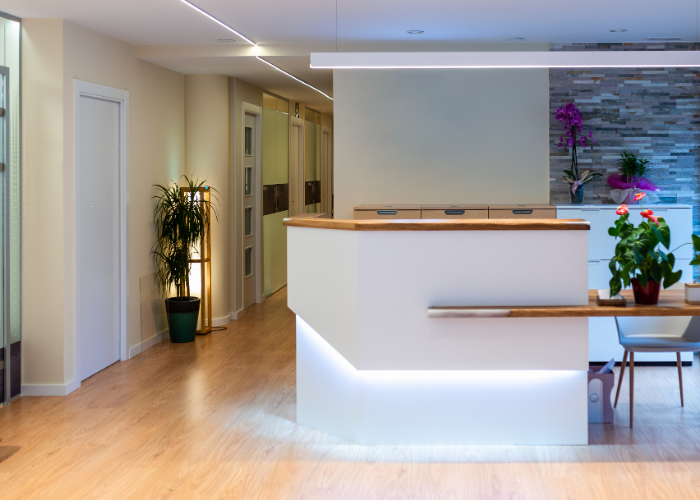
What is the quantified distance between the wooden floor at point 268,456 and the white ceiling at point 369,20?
8.81ft

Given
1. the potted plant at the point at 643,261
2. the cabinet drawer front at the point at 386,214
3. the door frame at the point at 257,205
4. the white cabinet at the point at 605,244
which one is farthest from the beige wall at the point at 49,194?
the white cabinet at the point at 605,244

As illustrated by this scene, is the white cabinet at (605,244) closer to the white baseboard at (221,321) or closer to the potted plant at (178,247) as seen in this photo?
the potted plant at (178,247)

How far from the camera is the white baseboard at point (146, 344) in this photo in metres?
6.54

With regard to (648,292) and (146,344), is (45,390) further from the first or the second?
(648,292)

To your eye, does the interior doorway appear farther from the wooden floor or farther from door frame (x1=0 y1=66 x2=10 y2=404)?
door frame (x1=0 y1=66 x2=10 y2=404)

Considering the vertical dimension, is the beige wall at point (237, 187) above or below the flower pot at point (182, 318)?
above

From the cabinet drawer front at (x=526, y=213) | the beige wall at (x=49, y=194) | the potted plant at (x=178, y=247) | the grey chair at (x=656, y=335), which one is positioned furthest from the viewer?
the potted plant at (x=178, y=247)

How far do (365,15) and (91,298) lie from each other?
9.90 feet

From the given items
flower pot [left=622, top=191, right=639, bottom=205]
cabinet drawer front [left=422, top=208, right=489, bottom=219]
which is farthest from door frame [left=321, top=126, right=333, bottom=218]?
flower pot [left=622, top=191, right=639, bottom=205]

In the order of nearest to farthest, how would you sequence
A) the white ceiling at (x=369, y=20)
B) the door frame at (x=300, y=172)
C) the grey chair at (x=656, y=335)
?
the grey chair at (x=656, y=335), the white ceiling at (x=369, y=20), the door frame at (x=300, y=172)

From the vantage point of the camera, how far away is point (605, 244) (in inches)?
236

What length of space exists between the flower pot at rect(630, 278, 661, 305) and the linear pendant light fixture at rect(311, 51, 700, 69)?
1.31 m

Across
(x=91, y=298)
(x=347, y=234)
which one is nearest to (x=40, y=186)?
(x=91, y=298)

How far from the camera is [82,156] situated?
5.63 meters
